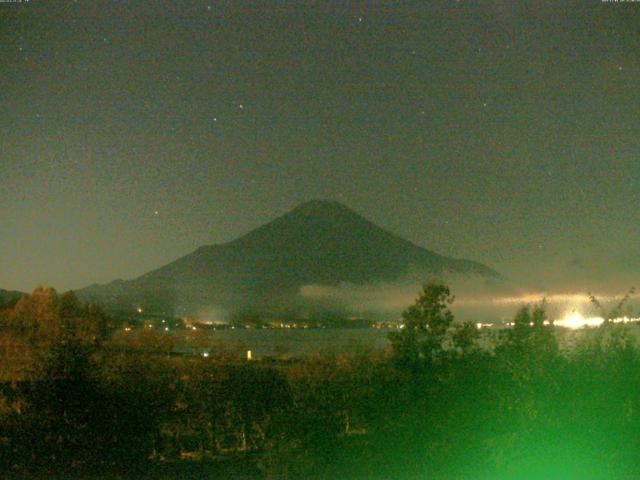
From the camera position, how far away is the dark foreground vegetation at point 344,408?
700 cm

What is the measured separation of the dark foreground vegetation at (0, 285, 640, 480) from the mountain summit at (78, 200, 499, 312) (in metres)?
45.3

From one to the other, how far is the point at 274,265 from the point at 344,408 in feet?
256

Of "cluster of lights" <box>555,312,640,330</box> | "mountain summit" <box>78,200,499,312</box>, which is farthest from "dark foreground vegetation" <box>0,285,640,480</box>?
"mountain summit" <box>78,200,499,312</box>

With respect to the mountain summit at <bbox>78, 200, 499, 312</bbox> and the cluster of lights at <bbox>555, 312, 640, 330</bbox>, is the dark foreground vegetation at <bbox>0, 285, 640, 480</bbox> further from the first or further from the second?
the mountain summit at <bbox>78, 200, 499, 312</bbox>

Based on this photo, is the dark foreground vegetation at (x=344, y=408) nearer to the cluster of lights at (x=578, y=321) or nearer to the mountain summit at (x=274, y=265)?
the cluster of lights at (x=578, y=321)

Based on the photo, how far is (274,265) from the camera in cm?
8819

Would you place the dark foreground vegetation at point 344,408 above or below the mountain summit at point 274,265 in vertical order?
below

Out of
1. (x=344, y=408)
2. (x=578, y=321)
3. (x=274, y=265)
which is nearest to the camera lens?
(x=578, y=321)

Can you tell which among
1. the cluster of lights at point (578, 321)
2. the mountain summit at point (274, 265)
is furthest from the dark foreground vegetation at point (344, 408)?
the mountain summit at point (274, 265)

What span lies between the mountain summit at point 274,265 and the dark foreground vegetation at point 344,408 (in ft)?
149

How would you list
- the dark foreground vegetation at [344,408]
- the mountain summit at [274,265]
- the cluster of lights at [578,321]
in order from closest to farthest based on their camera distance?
the dark foreground vegetation at [344,408], the cluster of lights at [578,321], the mountain summit at [274,265]

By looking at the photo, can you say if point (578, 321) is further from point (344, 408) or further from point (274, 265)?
point (274, 265)

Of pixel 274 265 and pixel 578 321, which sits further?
pixel 274 265

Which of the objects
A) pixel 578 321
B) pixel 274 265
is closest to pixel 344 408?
pixel 578 321
